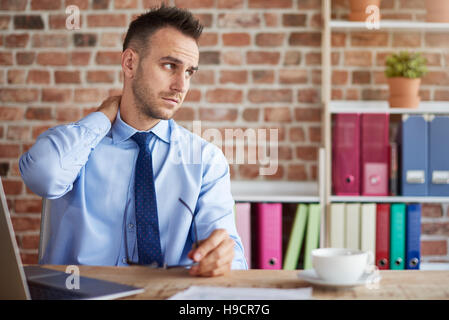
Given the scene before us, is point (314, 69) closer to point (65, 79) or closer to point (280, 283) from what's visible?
point (65, 79)

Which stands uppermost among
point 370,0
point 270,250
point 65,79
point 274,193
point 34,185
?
point 370,0

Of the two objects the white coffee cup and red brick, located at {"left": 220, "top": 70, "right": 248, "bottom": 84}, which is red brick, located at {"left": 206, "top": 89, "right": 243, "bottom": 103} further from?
the white coffee cup

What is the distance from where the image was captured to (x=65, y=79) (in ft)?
7.21

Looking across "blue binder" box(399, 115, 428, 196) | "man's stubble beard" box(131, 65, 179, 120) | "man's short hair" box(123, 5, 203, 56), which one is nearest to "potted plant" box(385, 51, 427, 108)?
"blue binder" box(399, 115, 428, 196)

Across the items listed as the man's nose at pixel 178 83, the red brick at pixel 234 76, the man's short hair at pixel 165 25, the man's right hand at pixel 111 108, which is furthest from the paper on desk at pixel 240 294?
the red brick at pixel 234 76

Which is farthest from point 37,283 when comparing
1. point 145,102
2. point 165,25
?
point 165,25

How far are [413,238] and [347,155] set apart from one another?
0.43 m

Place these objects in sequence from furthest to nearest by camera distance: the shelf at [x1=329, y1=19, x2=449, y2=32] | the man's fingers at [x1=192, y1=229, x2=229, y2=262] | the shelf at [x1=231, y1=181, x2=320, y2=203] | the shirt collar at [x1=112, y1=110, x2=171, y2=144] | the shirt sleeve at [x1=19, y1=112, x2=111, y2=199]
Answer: the shelf at [x1=231, y1=181, x2=320, y2=203] → the shelf at [x1=329, y1=19, x2=449, y2=32] → the shirt collar at [x1=112, y1=110, x2=171, y2=144] → the shirt sleeve at [x1=19, y1=112, x2=111, y2=199] → the man's fingers at [x1=192, y1=229, x2=229, y2=262]

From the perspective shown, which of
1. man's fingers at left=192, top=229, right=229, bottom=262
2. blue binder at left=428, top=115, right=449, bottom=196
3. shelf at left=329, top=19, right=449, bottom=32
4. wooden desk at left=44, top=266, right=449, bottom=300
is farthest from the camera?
shelf at left=329, top=19, right=449, bottom=32

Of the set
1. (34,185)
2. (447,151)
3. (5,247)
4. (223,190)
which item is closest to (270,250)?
(223,190)

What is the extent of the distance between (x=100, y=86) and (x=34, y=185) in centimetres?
107

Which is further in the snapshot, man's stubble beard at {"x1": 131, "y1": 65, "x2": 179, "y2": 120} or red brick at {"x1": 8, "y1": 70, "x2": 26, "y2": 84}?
red brick at {"x1": 8, "y1": 70, "x2": 26, "y2": 84}

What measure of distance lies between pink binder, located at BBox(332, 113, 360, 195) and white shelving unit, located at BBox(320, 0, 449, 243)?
3 cm

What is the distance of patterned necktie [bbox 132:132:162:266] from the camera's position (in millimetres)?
1190
